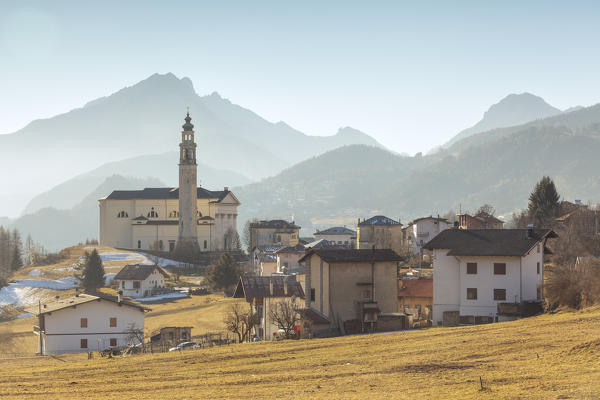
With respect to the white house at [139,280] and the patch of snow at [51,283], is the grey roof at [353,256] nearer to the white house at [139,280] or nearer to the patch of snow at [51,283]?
the white house at [139,280]

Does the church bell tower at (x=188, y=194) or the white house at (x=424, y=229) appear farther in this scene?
the church bell tower at (x=188, y=194)

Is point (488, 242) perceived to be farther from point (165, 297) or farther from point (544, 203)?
point (544, 203)

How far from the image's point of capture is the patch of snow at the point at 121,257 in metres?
127

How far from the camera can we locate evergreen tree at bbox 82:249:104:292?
104 metres

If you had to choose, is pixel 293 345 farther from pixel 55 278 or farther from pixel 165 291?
pixel 55 278

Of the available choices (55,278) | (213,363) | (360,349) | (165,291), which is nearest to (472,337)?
(360,349)

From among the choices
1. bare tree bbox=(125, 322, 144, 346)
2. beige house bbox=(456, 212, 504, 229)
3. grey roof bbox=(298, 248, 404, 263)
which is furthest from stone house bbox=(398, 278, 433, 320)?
beige house bbox=(456, 212, 504, 229)

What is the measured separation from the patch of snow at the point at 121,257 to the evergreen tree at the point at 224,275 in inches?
1123

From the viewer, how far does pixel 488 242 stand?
50.2 m

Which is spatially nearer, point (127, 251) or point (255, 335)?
point (255, 335)

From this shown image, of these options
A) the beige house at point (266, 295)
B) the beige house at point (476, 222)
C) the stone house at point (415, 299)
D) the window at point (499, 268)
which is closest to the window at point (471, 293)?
the window at point (499, 268)

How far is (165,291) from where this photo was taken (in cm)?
10325

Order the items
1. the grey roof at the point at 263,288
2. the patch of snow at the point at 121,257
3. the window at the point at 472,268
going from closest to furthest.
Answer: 1. the window at the point at 472,268
2. the grey roof at the point at 263,288
3. the patch of snow at the point at 121,257

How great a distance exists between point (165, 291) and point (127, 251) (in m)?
34.4
